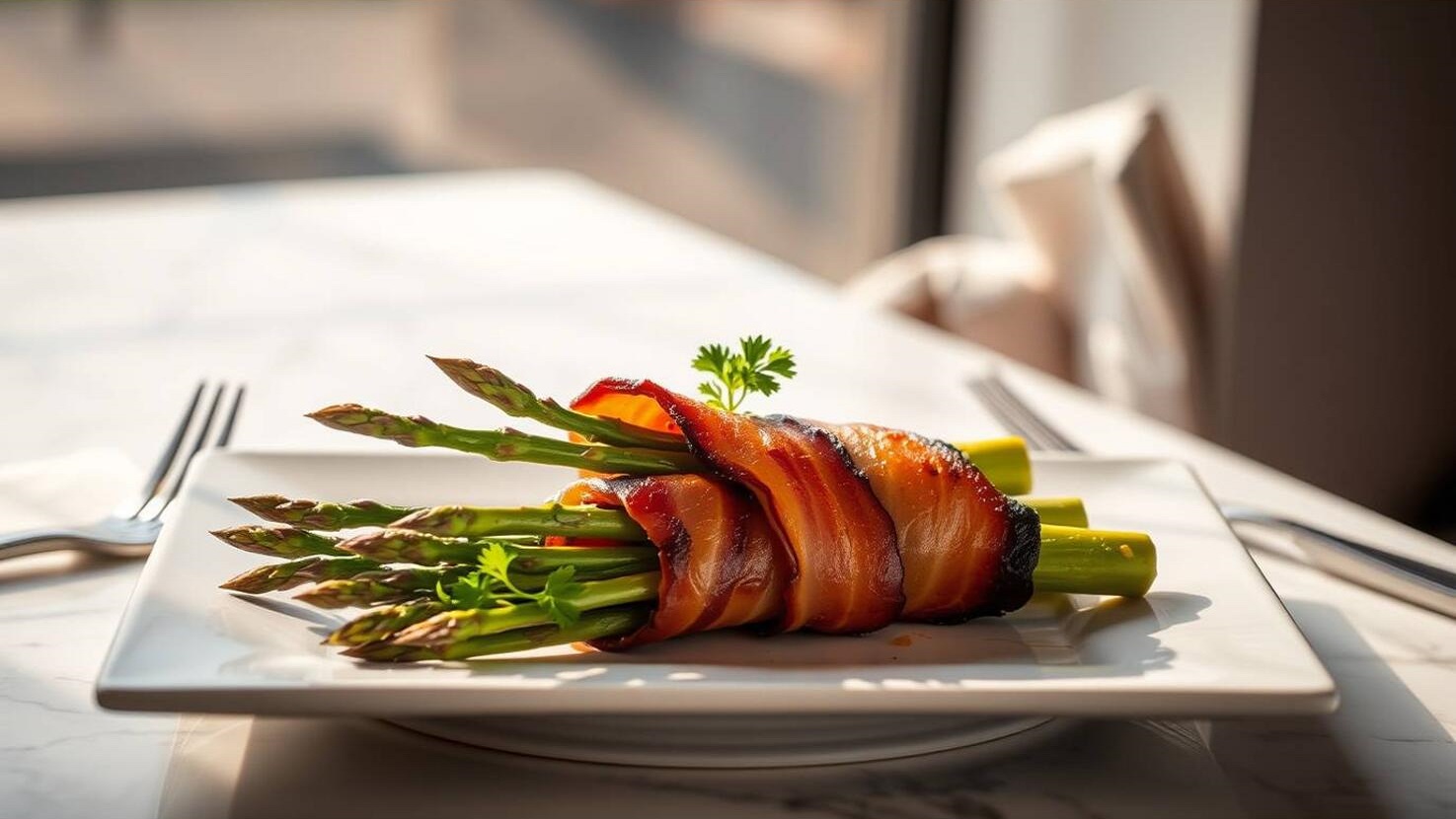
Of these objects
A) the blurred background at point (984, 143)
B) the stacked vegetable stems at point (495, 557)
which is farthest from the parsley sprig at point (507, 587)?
the blurred background at point (984, 143)

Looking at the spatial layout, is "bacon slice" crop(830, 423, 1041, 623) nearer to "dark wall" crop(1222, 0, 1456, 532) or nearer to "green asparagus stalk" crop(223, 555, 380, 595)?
"green asparagus stalk" crop(223, 555, 380, 595)

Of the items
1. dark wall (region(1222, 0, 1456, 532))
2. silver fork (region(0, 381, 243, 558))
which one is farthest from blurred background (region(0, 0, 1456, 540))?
silver fork (region(0, 381, 243, 558))

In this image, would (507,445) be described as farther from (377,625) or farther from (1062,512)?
(1062,512)

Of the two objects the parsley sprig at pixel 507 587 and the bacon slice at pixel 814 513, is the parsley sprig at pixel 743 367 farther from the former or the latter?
the parsley sprig at pixel 507 587

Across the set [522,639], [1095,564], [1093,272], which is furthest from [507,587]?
[1093,272]

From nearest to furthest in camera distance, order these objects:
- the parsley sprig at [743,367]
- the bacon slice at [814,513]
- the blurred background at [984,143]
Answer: the bacon slice at [814,513] → the parsley sprig at [743,367] → the blurred background at [984,143]

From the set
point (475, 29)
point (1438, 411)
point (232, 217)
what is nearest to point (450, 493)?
point (232, 217)

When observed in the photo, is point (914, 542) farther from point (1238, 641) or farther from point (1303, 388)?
point (1303, 388)

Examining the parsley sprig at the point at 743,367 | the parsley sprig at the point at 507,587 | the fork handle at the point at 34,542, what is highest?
the parsley sprig at the point at 743,367
